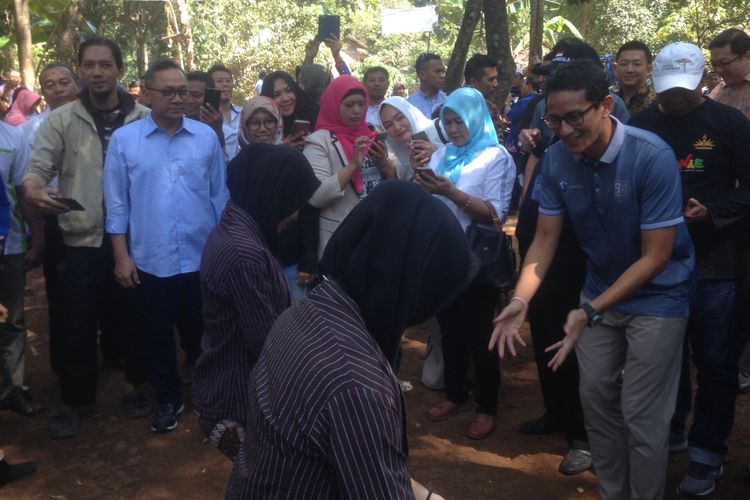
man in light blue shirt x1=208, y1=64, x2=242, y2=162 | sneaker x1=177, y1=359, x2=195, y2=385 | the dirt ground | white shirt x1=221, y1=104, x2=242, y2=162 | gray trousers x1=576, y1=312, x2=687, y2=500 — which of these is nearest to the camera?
gray trousers x1=576, y1=312, x2=687, y2=500

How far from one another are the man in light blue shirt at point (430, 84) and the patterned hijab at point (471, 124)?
344 centimetres

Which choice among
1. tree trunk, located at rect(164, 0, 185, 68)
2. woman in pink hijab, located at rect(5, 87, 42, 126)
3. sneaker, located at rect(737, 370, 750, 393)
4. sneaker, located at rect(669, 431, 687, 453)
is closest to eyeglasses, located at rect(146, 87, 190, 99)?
sneaker, located at rect(669, 431, 687, 453)

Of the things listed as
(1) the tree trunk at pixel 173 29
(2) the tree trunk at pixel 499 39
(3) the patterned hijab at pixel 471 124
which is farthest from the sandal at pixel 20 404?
(1) the tree trunk at pixel 173 29

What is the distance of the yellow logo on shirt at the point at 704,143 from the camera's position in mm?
3410

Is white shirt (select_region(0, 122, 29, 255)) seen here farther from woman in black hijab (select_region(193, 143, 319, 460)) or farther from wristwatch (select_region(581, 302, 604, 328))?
wristwatch (select_region(581, 302, 604, 328))

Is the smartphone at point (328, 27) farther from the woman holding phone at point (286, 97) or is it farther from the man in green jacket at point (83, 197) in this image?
the man in green jacket at point (83, 197)

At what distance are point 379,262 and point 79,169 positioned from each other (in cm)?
350

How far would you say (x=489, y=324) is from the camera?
451 centimetres

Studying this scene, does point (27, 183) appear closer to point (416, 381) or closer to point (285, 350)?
point (416, 381)

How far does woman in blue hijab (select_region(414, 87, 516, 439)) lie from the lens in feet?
14.0

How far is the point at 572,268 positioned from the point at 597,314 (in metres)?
1.12

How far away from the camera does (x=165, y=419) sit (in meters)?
4.77

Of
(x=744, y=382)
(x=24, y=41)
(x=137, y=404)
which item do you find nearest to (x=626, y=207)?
(x=744, y=382)

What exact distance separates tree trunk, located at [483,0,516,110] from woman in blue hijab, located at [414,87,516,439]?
3996 mm
